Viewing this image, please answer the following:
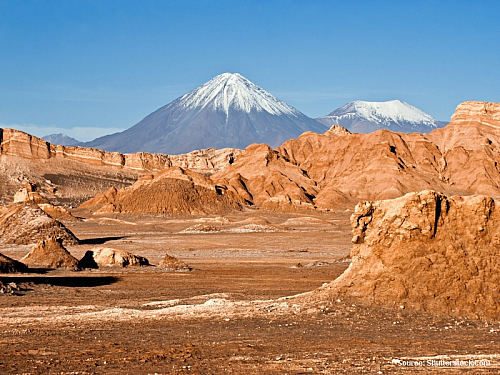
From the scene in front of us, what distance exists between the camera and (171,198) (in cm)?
8669

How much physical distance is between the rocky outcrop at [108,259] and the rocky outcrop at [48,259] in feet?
2.48

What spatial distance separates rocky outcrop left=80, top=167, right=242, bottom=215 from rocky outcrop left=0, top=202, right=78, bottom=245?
4331 centimetres

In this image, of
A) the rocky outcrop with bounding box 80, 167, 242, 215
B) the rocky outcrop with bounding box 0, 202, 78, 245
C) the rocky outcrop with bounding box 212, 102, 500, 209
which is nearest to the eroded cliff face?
the rocky outcrop with bounding box 80, 167, 242, 215

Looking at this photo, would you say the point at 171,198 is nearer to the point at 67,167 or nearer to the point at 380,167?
the point at 380,167

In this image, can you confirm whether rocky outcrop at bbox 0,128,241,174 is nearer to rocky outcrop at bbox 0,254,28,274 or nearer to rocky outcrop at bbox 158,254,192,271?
rocky outcrop at bbox 158,254,192,271

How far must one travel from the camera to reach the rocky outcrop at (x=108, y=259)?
2800 cm

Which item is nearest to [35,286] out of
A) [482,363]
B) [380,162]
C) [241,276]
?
[241,276]

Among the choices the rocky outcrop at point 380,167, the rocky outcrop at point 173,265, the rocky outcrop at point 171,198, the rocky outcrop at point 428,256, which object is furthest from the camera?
the rocky outcrop at point 380,167

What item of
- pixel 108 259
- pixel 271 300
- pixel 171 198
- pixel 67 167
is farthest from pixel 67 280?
pixel 67 167

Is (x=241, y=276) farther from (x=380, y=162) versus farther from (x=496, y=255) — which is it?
(x=380, y=162)

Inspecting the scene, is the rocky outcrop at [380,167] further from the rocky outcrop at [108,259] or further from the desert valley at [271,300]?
the rocky outcrop at [108,259]

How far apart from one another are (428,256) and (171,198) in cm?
7406

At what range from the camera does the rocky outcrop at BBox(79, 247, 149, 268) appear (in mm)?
28003

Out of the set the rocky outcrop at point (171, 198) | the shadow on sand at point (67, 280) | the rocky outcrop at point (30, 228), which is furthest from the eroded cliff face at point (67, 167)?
the shadow on sand at point (67, 280)
